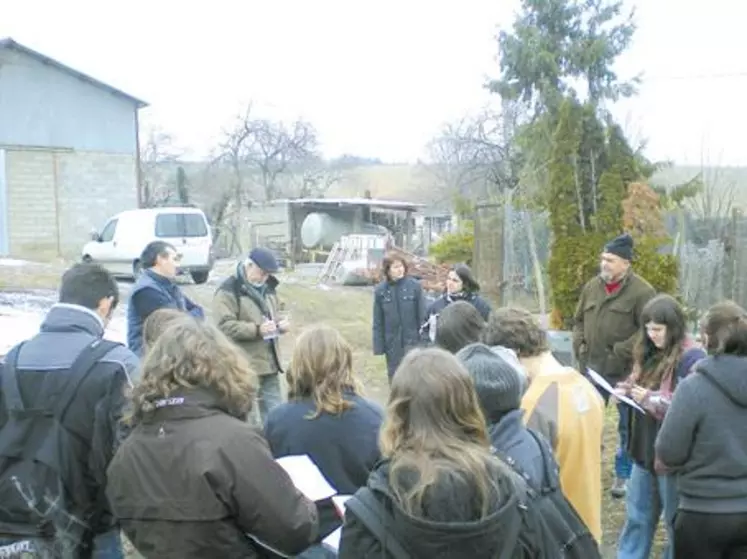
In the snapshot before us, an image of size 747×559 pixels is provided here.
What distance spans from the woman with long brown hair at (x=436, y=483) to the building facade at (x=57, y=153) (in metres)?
26.4

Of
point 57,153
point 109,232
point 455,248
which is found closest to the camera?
point 455,248

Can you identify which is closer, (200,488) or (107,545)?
(200,488)

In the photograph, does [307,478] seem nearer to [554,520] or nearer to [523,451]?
[523,451]

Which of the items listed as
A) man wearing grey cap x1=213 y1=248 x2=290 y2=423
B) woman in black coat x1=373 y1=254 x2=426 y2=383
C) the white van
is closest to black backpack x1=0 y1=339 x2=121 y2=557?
man wearing grey cap x1=213 y1=248 x2=290 y2=423

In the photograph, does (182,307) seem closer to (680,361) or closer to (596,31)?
(680,361)

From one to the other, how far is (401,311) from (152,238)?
1377cm

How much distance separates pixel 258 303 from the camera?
6672mm

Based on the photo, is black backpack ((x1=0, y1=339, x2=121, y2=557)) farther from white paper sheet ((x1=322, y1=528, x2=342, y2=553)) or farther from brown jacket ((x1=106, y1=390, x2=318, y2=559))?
white paper sheet ((x1=322, y1=528, x2=342, y2=553))

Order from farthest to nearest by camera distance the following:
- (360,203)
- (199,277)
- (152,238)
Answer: (360,203) → (199,277) → (152,238)

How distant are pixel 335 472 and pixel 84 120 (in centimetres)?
2731

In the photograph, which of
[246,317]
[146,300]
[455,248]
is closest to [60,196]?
[455,248]

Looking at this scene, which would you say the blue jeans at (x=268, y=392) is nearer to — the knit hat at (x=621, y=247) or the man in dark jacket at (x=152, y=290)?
the man in dark jacket at (x=152, y=290)

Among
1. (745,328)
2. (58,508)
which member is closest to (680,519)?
(745,328)

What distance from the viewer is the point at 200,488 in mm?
2658
